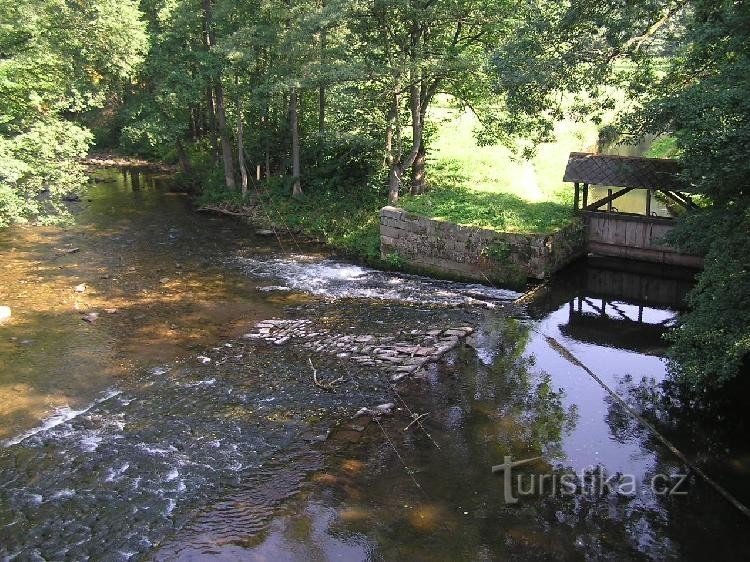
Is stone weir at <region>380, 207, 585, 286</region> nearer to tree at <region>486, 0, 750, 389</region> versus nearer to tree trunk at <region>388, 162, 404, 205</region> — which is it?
tree trunk at <region>388, 162, 404, 205</region>

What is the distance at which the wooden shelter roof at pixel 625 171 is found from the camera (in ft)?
64.5

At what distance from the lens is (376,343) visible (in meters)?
15.6

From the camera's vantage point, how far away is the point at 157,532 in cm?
929

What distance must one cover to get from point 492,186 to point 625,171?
6.28m

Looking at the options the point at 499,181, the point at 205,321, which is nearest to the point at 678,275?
the point at 499,181

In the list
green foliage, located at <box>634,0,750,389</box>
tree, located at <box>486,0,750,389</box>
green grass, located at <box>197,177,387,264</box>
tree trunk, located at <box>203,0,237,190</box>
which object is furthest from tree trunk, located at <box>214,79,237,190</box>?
green foliage, located at <box>634,0,750,389</box>

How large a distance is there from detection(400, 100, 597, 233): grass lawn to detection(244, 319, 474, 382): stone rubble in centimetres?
578

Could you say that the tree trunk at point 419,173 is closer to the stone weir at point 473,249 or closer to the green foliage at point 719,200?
the stone weir at point 473,249

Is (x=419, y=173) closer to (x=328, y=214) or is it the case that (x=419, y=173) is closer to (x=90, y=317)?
(x=328, y=214)

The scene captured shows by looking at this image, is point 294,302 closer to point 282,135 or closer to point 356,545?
point 356,545

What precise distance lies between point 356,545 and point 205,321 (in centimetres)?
970

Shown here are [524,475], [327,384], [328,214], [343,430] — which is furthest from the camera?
[328,214]

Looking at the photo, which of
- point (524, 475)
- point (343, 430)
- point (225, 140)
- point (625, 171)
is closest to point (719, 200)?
point (524, 475)

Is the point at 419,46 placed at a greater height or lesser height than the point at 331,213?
greater
